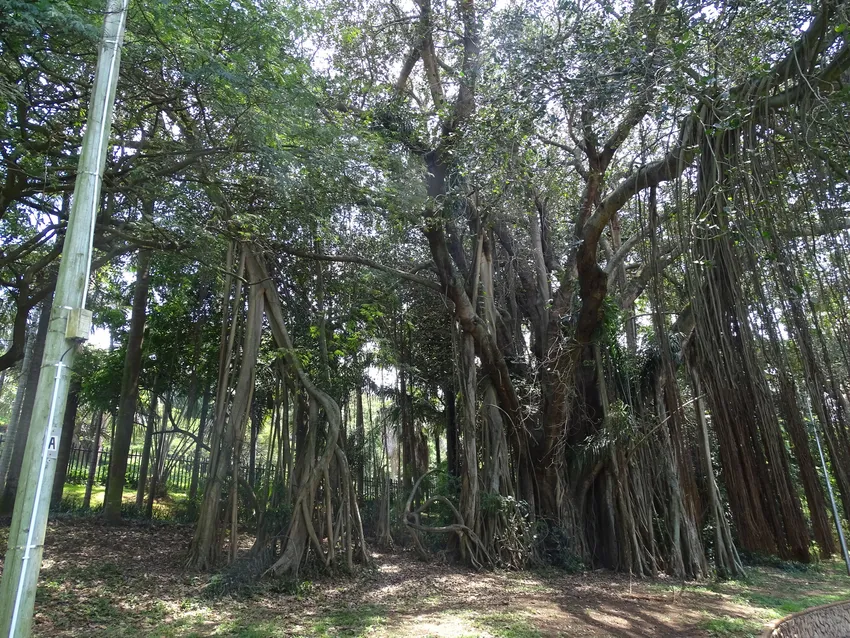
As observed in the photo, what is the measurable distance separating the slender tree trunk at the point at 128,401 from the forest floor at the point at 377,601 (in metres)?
0.45

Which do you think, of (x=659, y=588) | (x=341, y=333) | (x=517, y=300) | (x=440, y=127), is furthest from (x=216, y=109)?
(x=659, y=588)

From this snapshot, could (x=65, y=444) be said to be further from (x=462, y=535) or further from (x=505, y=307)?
(x=505, y=307)

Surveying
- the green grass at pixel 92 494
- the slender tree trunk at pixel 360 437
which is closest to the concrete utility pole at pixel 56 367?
the slender tree trunk at pixel 360 437

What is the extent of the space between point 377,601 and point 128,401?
5789mm

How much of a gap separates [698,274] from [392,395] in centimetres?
1027

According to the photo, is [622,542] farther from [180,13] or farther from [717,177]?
[180,13]

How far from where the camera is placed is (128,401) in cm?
969

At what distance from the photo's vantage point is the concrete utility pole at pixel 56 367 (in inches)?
111

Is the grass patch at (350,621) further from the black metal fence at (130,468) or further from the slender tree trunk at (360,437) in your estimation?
the black metal fence at (130,468)

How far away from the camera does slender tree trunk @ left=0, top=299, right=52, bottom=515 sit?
30.5 feet

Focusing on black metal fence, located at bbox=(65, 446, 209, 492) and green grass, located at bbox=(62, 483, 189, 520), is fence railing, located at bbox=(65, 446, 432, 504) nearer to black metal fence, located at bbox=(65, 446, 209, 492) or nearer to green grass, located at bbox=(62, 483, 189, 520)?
black metal fence, located at bbox=(65, 446, 209, 492)

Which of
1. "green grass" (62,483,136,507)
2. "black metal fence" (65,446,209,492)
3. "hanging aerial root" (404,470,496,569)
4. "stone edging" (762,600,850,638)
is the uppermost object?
"black metal fence" (65,446,209,492)

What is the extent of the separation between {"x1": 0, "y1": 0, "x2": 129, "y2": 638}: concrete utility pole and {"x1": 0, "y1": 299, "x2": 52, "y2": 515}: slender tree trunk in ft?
22.4

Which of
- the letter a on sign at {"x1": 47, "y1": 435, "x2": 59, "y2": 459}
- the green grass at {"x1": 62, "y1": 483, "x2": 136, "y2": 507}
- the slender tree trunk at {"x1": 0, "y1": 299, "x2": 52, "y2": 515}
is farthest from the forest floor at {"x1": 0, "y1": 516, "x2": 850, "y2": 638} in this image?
the green grass at {"x1": 62, "y1": 483, "x2": 136, "y2": 507}
